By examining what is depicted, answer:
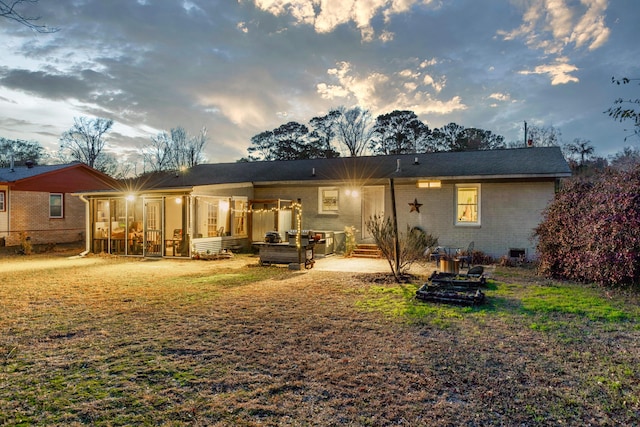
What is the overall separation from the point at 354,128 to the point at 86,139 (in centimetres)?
3138

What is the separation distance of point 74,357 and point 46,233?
19585mm

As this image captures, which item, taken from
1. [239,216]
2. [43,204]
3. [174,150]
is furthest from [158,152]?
[239,216]

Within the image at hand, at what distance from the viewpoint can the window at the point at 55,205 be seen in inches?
806

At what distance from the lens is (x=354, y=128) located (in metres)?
40.4

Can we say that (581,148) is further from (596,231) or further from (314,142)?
(596,231)

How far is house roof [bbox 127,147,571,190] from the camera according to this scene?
1280 cm

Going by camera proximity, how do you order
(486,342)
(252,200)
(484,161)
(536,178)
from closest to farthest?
(486,342) → (536,178) → (484,161) → (252,200)

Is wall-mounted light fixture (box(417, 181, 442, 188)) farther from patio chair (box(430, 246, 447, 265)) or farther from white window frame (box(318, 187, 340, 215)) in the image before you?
white window frame (box(318, 187, 340, 215))

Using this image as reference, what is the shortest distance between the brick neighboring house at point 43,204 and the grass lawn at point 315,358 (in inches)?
541

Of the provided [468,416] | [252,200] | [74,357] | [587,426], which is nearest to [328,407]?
[468,416]

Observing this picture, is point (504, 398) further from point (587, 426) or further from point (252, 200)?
point (252, 200)

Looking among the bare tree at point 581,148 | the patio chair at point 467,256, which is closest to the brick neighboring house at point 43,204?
the patio chair at point 467,256

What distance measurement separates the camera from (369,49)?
17734mm

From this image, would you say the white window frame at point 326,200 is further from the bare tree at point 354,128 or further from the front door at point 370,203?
the bare tree at point 354,128
